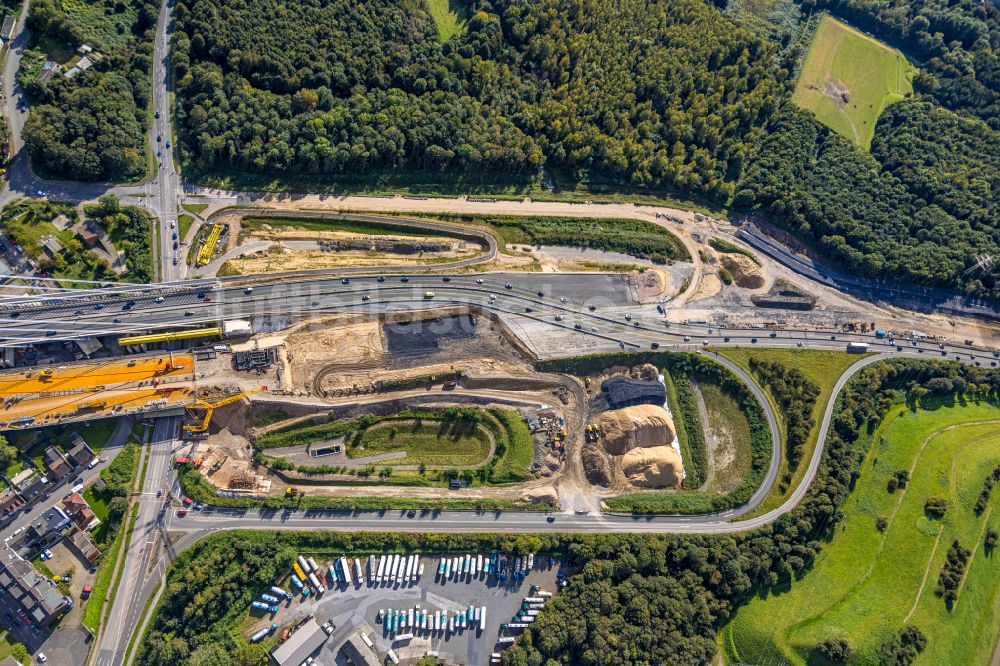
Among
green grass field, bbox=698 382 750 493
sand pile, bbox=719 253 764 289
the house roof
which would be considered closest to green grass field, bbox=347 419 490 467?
the house roof

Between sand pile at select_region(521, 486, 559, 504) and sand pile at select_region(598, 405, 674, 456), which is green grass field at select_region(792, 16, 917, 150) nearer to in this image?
sand pile at select_region(598, 405, 674, 456)

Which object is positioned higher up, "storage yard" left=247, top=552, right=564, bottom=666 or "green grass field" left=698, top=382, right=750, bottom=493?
"green grass field" left=698, top=382, right=750, bottom=493

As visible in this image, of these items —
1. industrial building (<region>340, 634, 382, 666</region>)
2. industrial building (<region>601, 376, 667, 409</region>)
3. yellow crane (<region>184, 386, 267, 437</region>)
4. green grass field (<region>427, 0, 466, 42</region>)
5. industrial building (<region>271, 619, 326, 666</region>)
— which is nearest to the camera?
industrial building (<region>271, 619, 326, 666</region>)

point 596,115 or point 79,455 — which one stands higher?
point 596,115

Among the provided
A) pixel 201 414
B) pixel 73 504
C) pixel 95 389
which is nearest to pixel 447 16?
pixel 201 414

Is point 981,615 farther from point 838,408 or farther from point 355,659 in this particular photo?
point 355,659

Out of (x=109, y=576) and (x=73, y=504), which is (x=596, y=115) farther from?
(x=109, y=576)

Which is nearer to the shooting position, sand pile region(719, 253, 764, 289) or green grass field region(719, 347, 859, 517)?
green grass field region(719, 347, 859, 517)

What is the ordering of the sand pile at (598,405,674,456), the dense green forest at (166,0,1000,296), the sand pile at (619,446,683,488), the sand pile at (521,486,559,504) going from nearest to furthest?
1. the sand pile at (521,486,559,504)
2. the sand pile at (619,446,683,488)
3. the sand pile at (598,405,674,456)
4. the dense green forest at (166,0,1000,296)
